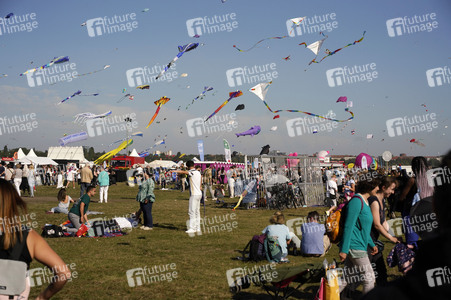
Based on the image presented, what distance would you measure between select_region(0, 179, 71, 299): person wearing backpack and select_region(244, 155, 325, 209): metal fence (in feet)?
63.2

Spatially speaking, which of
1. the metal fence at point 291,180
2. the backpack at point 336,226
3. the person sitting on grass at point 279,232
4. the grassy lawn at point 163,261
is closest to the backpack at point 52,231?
the grassy lawn at point 163,261

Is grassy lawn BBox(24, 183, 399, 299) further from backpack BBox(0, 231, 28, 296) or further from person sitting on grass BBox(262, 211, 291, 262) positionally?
backpack BBox(0, 231, 28, 296)

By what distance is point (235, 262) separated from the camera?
31.2 feet

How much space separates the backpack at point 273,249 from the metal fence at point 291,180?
1256 centimetres

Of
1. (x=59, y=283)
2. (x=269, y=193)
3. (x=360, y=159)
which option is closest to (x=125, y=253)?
(x=59, y=283)

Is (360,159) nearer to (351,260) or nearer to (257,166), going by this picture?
(257,166)

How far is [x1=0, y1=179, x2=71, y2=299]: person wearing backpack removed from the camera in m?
2.62

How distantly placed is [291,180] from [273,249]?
14000 mm

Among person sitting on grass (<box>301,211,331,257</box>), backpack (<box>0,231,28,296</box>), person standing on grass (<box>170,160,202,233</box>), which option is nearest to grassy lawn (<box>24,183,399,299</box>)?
person sitting on grass (<box>301,211,331,257</box>)

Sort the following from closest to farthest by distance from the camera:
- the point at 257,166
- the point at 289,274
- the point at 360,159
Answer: the point at 289,274
the point at 257,166
the point at 360,159

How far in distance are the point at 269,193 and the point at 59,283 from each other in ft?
64.2

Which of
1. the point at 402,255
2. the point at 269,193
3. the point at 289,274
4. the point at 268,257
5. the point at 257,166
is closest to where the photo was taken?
the point at 402,255

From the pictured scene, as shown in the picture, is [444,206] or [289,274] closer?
[444,206]

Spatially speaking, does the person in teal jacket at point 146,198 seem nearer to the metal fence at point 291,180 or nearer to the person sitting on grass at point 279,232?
the person sitting on grass at point 279,232
